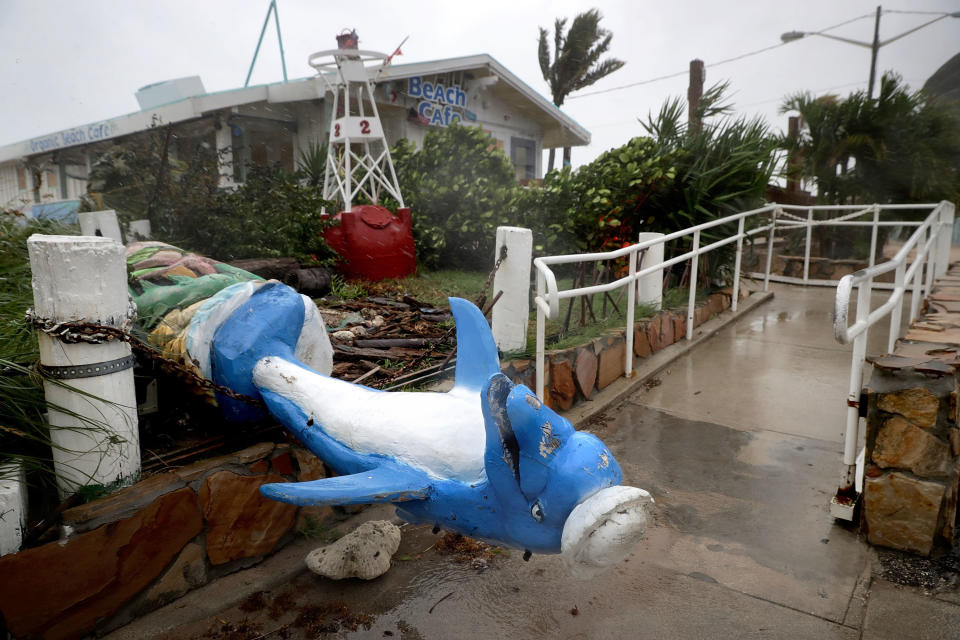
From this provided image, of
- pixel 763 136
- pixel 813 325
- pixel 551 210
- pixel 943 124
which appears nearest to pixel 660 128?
pixel 763 136

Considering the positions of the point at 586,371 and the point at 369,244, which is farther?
the point at 369,244

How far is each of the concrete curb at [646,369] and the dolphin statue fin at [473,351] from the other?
7.12 ft

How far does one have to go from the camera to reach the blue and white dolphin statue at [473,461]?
138cm

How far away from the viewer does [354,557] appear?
247cm

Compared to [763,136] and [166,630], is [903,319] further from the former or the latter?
[166,630]

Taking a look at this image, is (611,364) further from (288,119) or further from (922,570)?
(288,119)

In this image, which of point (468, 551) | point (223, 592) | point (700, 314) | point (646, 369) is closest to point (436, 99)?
point (700, 314)

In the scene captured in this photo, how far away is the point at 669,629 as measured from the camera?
7.28 ft

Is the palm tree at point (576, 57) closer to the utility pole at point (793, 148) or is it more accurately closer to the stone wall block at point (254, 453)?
the utility pole at point (793, 148)

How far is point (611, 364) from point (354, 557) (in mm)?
2696

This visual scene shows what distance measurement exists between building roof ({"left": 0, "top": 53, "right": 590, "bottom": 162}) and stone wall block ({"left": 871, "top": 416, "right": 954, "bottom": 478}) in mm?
6689

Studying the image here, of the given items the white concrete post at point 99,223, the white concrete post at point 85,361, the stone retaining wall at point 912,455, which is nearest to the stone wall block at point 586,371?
the stone retaining wall at point 912,455

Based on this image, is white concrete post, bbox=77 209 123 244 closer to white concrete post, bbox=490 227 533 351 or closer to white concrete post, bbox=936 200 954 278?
white concrete post, bbox=490 227 533 351

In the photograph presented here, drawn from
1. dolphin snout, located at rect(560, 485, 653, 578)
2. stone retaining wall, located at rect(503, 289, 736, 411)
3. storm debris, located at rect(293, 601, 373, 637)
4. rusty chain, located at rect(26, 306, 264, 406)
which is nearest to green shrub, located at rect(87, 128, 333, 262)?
stone retaining wall, located at rect(503, 289, 736, 411)
